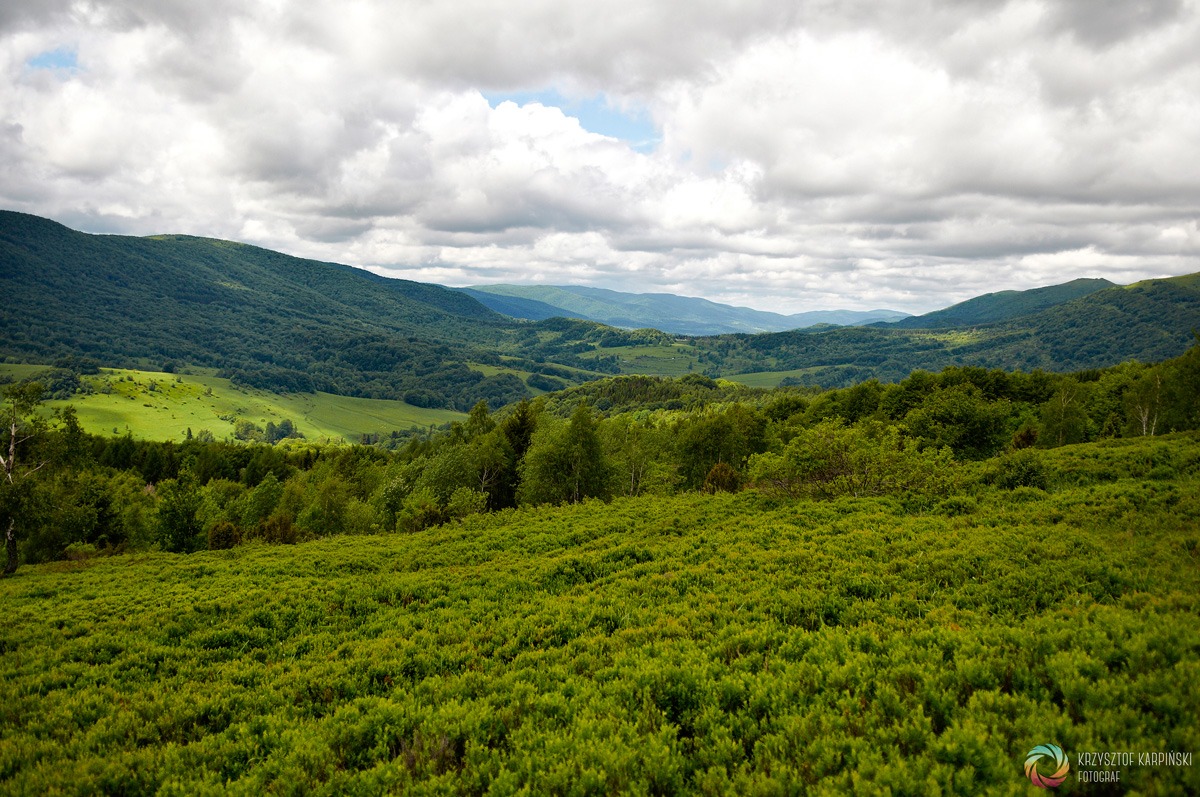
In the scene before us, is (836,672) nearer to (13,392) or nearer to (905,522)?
(905,522)

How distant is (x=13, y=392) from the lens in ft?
108

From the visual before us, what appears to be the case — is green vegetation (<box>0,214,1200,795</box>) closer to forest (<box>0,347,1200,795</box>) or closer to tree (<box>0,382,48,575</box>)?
forest (<box>0,347,1200,795</box>)

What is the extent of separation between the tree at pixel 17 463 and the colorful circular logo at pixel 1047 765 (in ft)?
159

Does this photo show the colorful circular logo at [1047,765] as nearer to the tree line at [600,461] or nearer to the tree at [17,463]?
the tree line at [600,461]

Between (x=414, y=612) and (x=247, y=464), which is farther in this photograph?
(x=247, y=464)

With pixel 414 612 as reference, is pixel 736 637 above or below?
above

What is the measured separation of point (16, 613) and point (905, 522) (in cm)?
3618

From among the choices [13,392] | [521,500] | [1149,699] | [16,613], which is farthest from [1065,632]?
[521,500]

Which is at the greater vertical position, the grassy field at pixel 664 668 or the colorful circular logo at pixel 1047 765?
the colorful circular logo at pixel 1047 765

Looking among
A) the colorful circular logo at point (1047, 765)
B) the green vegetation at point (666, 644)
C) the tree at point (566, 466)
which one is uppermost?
the colorful circular logo at point (1047, 765)

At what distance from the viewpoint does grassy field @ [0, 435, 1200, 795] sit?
8.05 metres

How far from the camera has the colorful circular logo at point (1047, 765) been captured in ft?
22.2

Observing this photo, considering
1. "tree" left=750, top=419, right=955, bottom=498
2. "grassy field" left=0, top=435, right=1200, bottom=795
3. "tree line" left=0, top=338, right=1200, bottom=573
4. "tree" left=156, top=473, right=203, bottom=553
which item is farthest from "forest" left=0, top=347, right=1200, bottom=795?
"tree" left=156, top=473, right=203, bottom=553

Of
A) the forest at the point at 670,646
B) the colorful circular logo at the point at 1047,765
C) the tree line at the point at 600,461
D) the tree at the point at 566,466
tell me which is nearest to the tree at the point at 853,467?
the tree line at the point at 600,461
